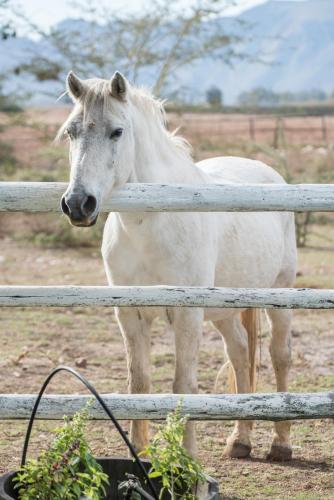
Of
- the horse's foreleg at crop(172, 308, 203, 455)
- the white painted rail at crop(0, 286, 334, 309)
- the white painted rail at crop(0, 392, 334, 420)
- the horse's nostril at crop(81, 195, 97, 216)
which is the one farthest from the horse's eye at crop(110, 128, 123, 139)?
the white painted rail at crop(0, 392, 334, 420)

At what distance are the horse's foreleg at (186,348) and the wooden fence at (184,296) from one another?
2.49 feet

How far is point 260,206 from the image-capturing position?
12.2ft

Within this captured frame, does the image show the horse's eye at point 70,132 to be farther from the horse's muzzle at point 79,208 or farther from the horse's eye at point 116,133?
the horse's muzzle at point 79,208

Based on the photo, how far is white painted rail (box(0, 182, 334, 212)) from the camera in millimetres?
3691

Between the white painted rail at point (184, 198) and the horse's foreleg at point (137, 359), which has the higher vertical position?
the white painted rail at point (184, 198)

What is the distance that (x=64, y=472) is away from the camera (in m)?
3.12

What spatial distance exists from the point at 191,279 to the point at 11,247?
9008mm

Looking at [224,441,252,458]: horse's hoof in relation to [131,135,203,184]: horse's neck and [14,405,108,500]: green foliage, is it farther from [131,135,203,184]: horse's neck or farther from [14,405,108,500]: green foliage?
[14,405,108,500]: green foliage

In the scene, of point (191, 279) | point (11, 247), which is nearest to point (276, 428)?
point (191, 279)

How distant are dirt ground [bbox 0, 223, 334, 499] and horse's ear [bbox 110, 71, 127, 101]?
2.08 meters

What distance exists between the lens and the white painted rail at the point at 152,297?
3.71m

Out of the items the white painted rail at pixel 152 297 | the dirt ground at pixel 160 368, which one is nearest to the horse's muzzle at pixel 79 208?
the white painted rail at pixel 152 297

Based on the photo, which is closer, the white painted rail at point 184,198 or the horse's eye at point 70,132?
the white painted rail at point 184,198

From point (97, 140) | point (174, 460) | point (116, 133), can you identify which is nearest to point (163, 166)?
point (116, 133)
